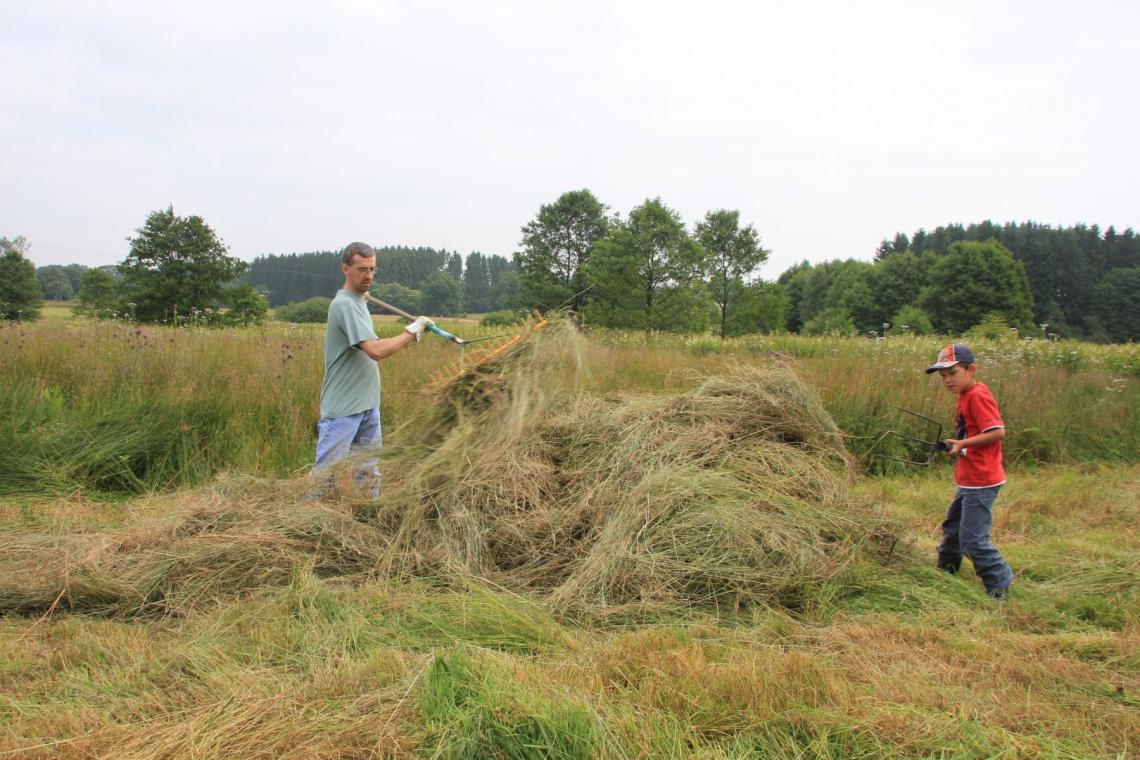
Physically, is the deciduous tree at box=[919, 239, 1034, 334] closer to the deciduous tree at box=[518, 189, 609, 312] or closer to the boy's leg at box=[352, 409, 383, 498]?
the deciduous tree at box=[518, 189, 609, 312]

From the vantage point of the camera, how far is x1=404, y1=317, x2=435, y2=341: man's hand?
4.16 m

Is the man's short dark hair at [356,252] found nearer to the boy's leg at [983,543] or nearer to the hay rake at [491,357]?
the hay rake at [491,357]

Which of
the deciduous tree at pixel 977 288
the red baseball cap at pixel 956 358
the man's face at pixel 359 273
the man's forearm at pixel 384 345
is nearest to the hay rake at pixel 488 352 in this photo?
the man's face at pixel 359 273

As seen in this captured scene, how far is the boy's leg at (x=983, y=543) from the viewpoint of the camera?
3.56m

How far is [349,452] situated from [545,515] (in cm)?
146

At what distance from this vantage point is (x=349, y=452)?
434cm

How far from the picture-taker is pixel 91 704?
2.19m

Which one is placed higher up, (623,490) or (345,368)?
(345,368)

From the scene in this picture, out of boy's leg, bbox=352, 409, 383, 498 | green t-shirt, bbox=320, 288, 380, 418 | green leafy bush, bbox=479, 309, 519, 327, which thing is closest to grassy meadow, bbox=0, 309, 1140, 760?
boy's leg, bbox=352, 409, 383, 498

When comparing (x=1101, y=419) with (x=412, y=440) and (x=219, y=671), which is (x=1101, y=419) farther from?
(x=219, y=671)

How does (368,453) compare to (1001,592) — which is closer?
(1001,592)

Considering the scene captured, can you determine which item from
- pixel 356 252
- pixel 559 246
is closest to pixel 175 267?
pixel 559 246

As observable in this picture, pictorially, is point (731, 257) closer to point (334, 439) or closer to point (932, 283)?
point (932, 283)

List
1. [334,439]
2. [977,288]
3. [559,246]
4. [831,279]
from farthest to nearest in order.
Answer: [831,279]
[977,288]
[559,246]
[334,439]
